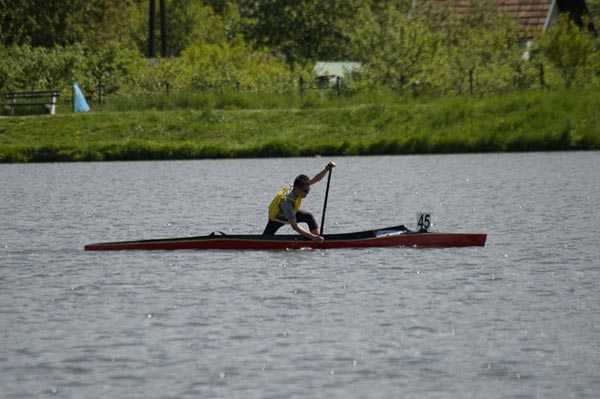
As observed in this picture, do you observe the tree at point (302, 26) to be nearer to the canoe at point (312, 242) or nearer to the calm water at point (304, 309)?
the calm water at point (304, 309)

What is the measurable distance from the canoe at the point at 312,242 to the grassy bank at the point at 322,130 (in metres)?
27.0

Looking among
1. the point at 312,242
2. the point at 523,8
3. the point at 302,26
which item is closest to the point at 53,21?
the point at 302,26

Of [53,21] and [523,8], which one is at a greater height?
[523,8]

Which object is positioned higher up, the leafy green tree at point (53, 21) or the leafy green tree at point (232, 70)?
the leafy green tree at point (53, 21)

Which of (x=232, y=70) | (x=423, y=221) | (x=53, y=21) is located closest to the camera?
(x=423, y=221)

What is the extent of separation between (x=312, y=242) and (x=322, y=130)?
29375 millimetres

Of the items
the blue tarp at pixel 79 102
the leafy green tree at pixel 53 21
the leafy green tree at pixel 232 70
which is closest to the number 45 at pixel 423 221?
the blue tarp at pixel 79 102

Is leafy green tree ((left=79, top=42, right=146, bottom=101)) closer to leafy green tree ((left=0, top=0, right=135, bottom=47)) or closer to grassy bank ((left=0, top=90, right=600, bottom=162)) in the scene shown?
grassy bank ((left=0, top=90, right=600, bottom=162))

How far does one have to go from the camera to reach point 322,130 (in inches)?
2073

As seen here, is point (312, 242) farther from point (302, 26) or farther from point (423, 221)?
point (302, 26)

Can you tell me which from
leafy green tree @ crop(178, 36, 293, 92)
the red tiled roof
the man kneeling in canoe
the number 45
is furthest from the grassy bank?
the man kneeling in canoe

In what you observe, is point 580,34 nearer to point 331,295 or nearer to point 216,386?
point 331,295

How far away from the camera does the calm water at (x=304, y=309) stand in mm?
13992

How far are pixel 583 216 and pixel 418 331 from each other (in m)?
15.0
